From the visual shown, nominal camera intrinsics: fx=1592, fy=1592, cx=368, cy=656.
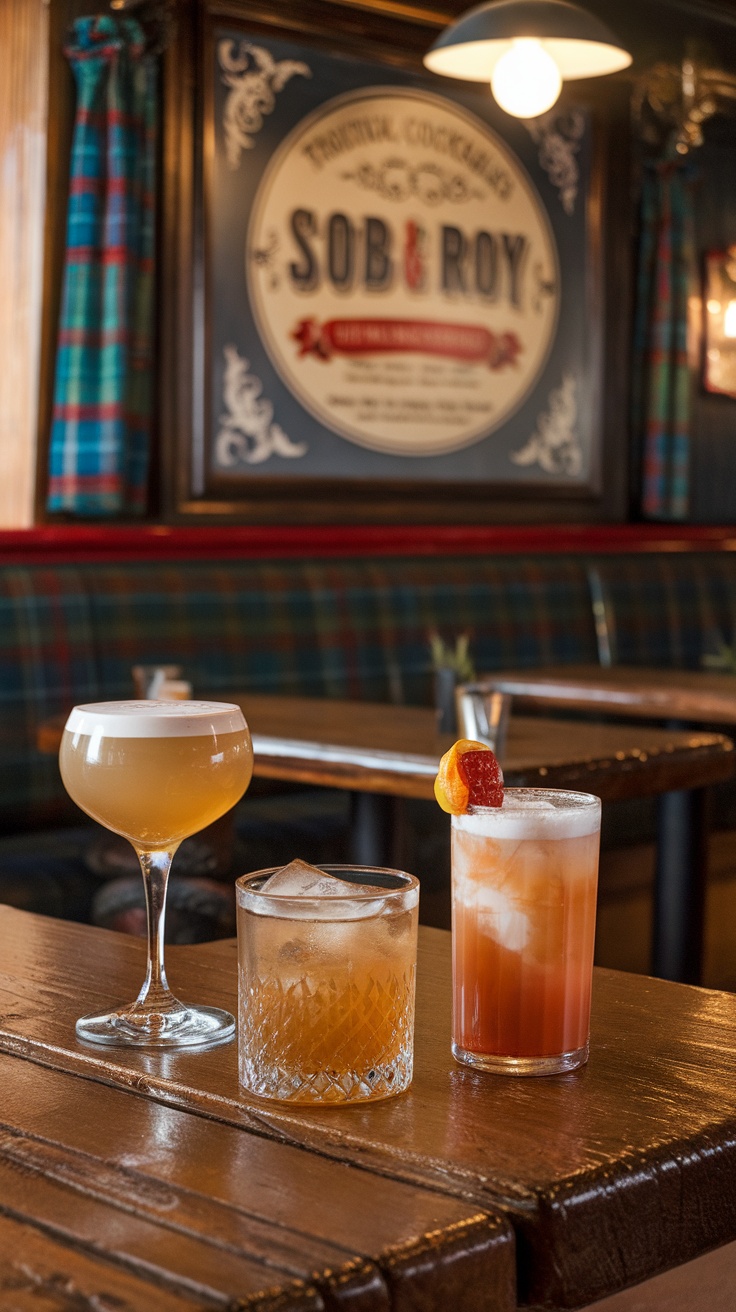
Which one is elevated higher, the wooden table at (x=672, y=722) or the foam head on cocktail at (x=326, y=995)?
the foam head on cocktail at (x=326, y=995)

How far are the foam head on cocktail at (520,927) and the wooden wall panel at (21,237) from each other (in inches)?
140

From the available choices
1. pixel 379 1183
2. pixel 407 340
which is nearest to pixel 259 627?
pixel 407 340

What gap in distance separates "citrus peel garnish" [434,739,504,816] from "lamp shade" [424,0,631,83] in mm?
2944

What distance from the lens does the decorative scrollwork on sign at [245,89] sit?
4.66 m

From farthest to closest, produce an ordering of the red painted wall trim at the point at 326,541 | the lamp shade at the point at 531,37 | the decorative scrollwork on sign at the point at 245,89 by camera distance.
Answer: the decorative scrollwork on sign at the point at 245,89
the red painted wall trim at the point at 326,541
the lamp shade at the point at 531,37

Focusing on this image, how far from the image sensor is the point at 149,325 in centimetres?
448

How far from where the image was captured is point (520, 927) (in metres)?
0.93

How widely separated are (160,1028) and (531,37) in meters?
3.04

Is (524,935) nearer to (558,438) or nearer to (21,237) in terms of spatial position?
(21,237)

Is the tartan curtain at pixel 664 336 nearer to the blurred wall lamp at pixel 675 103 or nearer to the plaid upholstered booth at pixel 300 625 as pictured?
the blurred wall lamp at pixel 675 103

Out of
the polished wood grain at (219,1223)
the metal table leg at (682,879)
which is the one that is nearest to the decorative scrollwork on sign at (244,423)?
the metal table leg at (682,879)

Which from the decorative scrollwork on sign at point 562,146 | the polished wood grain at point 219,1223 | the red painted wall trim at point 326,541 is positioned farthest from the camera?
the decorative scrollwork on sign at point 562,146

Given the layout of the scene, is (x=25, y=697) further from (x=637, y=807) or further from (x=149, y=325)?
(x=637, y=807)

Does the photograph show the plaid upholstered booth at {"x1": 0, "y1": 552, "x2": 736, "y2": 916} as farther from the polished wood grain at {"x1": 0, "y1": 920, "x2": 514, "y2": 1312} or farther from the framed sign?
the polished wood grain at {"x1": 0, "y1": 920, "x2": 514, "y2": 1312}
